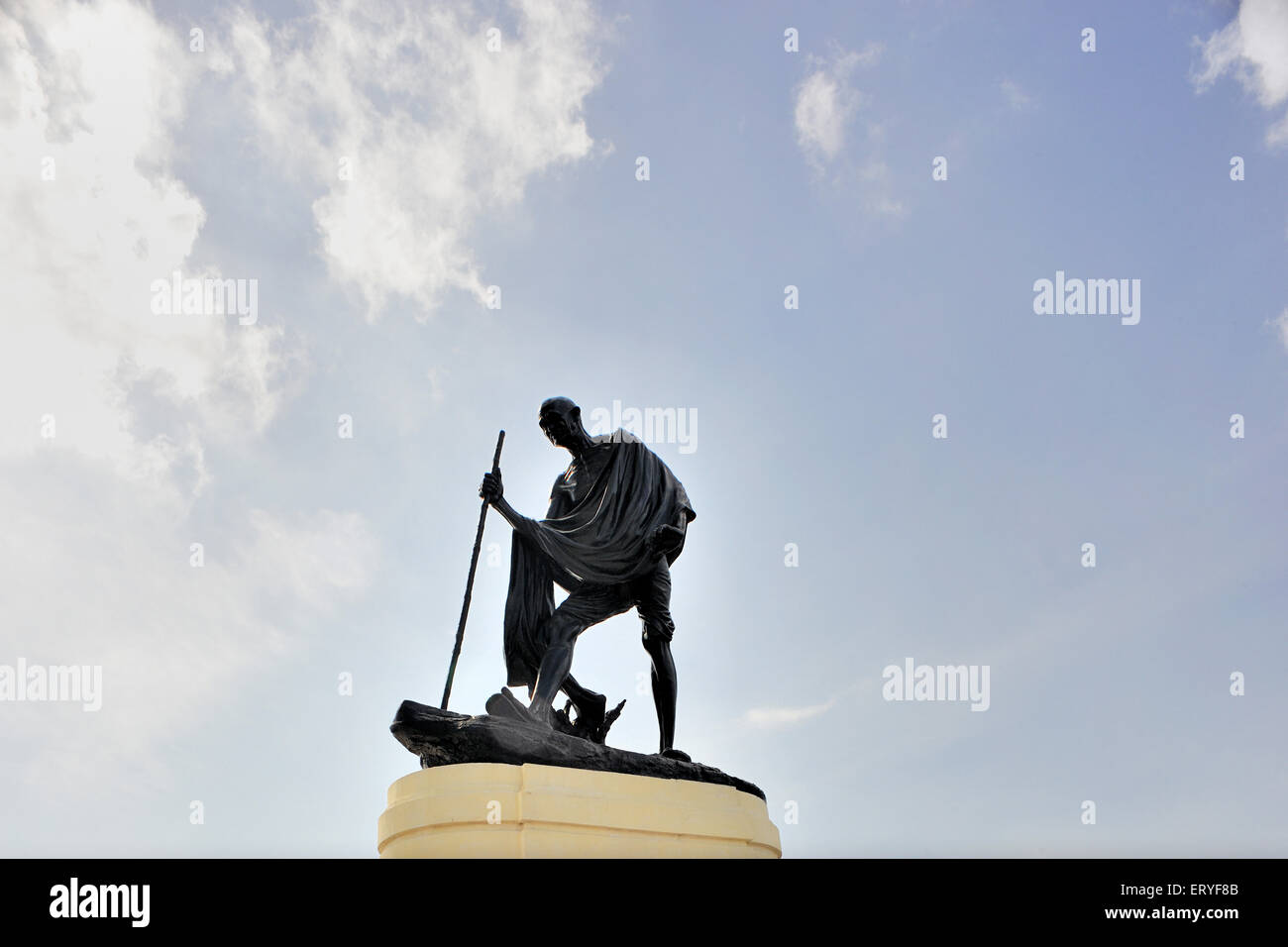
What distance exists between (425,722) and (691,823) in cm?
204

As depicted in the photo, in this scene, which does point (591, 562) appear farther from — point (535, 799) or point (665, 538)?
point (535, 799)

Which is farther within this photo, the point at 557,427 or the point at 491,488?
the point at 557,427

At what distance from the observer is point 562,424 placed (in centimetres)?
902

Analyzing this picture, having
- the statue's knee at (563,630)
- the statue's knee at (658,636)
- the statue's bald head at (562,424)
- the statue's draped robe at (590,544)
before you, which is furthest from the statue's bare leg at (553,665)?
the statue's bald head at (562,424)

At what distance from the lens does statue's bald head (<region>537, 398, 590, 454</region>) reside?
9.04m

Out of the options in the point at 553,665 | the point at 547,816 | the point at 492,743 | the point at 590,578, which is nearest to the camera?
the point at 547,816

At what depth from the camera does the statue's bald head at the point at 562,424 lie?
9039 millimetres

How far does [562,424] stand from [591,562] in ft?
3.99

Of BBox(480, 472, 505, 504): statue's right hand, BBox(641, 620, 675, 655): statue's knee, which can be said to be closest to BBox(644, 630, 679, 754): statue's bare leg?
BBox(641, 620, 675, 655): statue's knee

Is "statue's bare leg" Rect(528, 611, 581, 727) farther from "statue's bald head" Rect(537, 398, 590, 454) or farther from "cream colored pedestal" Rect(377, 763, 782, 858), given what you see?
"statue's bald head" Rect(537, 398, 590, 454)

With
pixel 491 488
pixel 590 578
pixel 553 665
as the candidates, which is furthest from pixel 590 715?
pixel 491 488
